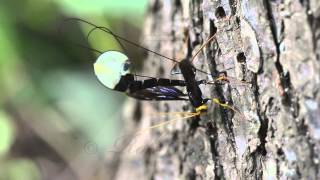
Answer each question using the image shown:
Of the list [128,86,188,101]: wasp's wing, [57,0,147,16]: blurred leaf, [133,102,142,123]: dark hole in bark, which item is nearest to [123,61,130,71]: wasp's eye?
[128,86,188,101]: wasp's wing

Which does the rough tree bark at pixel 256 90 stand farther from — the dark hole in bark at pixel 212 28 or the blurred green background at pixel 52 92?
the blurred green background at pixel 52 92

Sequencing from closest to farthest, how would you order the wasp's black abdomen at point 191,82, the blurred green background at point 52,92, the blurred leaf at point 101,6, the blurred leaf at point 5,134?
the wasp's black abdomen at point 191,82 → the blurred leaf at point 101,6 → the blurred leaf at point 5,134 → the blurred green background at point 52,92

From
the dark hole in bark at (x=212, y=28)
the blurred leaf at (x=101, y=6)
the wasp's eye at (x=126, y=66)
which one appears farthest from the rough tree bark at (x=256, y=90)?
the blurred leaf at (x=101, y=6)

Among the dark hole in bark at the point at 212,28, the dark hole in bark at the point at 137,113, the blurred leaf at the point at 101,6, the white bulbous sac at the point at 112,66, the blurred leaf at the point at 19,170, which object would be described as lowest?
the blurred leaf at the point at 19,170

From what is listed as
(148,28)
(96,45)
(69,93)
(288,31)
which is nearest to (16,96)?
(69,93)

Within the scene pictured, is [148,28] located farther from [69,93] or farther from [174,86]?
[69,93]

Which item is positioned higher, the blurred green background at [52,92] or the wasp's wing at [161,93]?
the blurred green background at [52,92]

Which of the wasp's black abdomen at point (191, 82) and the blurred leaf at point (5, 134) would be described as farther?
the blurred leaf at point (5, 134)
